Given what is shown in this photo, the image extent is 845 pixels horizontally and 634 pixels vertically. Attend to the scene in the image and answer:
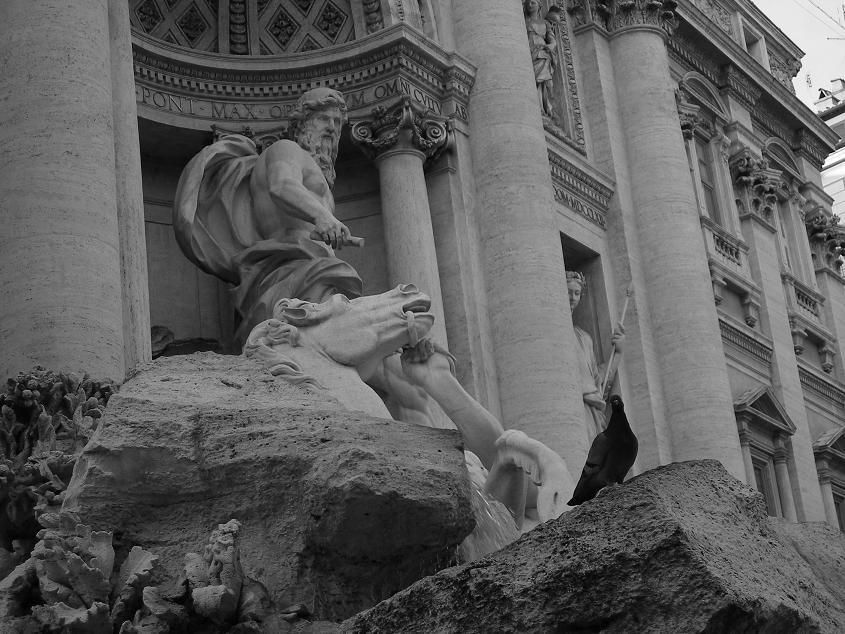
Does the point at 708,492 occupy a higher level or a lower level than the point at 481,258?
lower

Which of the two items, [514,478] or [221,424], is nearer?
[221,424]

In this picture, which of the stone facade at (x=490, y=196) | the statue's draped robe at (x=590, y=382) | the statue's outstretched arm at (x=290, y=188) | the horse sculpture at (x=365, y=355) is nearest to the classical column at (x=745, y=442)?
the stone facade at (x=490, y=196)

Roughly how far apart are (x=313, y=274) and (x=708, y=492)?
24.0ft

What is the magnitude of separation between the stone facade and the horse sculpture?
1.66 m

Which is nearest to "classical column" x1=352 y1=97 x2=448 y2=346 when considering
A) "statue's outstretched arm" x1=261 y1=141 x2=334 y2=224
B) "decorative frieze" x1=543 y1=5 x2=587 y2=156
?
"statue's outstretched arm" x1=261 y1=141 x2=334 y2=224

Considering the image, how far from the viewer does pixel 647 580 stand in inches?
175

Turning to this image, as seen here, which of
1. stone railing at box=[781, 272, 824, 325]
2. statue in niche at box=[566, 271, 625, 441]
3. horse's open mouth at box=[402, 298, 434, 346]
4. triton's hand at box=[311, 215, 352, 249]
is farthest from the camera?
stone railing at box=[781, 272, 824, 325]

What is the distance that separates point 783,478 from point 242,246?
1186cm

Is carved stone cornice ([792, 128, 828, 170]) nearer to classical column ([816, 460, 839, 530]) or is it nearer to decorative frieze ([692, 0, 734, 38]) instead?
decorative frieze ([692, 0, 734, 38])

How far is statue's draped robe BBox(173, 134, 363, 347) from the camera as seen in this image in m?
12.1

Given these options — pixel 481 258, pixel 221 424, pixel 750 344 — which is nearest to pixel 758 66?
pixel 750 344

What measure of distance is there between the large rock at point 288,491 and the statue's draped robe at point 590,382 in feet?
32.3

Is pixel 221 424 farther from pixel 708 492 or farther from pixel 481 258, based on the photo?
pixel 481 258

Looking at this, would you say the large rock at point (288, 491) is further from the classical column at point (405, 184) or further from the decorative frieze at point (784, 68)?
the decorative frieze at point (784, 68)
